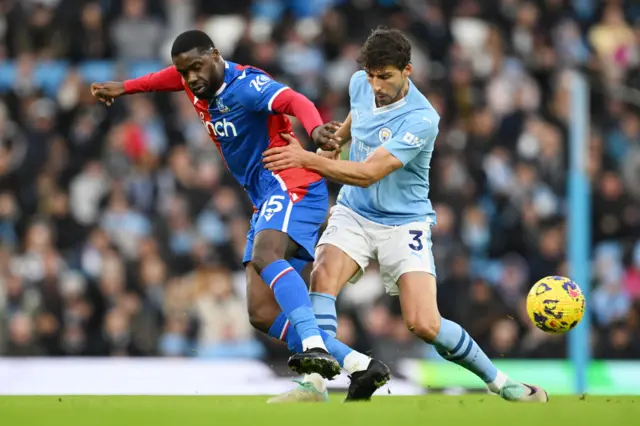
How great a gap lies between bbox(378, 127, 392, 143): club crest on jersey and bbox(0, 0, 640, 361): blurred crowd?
456cm

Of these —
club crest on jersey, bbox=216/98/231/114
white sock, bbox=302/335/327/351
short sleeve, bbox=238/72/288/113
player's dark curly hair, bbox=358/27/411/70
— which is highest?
player's dark curly hair, bbox=358/27/411/70

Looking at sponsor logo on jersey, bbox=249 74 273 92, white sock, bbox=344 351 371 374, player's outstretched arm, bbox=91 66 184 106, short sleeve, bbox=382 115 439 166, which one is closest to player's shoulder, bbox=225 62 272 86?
sponsor logo on jersey, bbox=249 74 273 92

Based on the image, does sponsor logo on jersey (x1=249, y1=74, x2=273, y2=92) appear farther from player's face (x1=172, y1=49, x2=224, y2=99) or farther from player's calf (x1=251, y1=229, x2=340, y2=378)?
player's calf (x1=251, y1=229, x2=340, y2=378)

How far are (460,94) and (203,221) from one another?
11.7 ft

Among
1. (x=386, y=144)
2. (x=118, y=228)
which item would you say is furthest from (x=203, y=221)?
(x=386, y=144)

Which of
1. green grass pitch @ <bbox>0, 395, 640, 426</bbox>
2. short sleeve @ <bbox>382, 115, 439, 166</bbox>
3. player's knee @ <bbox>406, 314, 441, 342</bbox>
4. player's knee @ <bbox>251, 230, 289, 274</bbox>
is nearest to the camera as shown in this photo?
green grass pitch @ <bbox>0, 395, 640, 426</bbox>

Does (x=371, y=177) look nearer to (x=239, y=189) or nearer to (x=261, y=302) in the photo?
(x=261, y=302)

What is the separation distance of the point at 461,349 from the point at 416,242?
28.2 inches

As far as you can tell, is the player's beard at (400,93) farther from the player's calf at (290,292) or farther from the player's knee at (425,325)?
the player's knee at (425,325)

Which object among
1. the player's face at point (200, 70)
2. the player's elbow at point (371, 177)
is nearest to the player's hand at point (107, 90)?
the player's face at point (200, 70)

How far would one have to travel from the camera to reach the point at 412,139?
7.87 metres

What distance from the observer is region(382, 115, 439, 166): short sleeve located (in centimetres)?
782

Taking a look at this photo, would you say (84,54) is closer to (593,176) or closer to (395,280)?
(593,176)

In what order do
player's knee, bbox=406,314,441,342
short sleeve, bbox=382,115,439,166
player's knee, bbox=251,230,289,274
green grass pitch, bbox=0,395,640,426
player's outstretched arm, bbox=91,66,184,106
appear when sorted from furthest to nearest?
player's outstretched arm, bbox=91,66,184,106 → player's knee, bbox=406,314,441,342 → short sleeve, bbox=382,115,439,166 → player's knee, bbox=251,230,289,274 → green grass pitch, bbox=0,395,640,426
